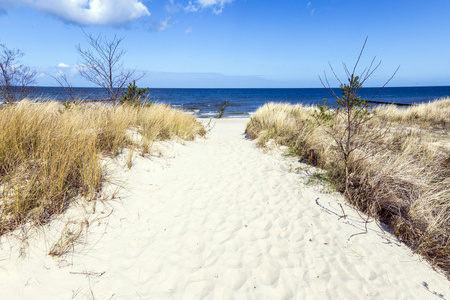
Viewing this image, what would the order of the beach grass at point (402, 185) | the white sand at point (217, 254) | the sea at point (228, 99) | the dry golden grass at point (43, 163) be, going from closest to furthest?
the white sand at point (217, 254) → the dry golden grass at point (43, 163) → the beach grass at point (402, 185) → the sea at point (228, 99)

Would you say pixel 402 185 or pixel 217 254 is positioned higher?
pixel 402 185

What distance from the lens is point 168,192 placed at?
3938 mm

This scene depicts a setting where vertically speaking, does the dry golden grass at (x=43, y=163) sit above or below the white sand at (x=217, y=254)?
above

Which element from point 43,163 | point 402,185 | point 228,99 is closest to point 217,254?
point 43,163

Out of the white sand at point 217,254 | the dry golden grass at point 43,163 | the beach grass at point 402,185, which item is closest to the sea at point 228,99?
the beach grass at point 402,185

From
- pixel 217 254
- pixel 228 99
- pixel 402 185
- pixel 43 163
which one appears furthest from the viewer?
pixel 228 99

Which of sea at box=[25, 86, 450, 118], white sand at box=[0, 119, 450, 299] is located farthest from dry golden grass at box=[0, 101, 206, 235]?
sea at box=[25, 86, 450, 118]

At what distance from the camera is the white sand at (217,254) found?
204 cm

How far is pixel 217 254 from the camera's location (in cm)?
254

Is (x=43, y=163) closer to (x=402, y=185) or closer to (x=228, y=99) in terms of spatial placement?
(x=402, y=185)

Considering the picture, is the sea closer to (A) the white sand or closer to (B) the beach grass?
(B) the beach grass

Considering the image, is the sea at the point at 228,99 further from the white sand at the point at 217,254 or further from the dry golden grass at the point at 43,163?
the white sand at the point at 217,254

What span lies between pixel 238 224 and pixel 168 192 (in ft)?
5.16

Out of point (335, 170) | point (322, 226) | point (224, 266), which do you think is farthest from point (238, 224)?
A: point (335, 170)
